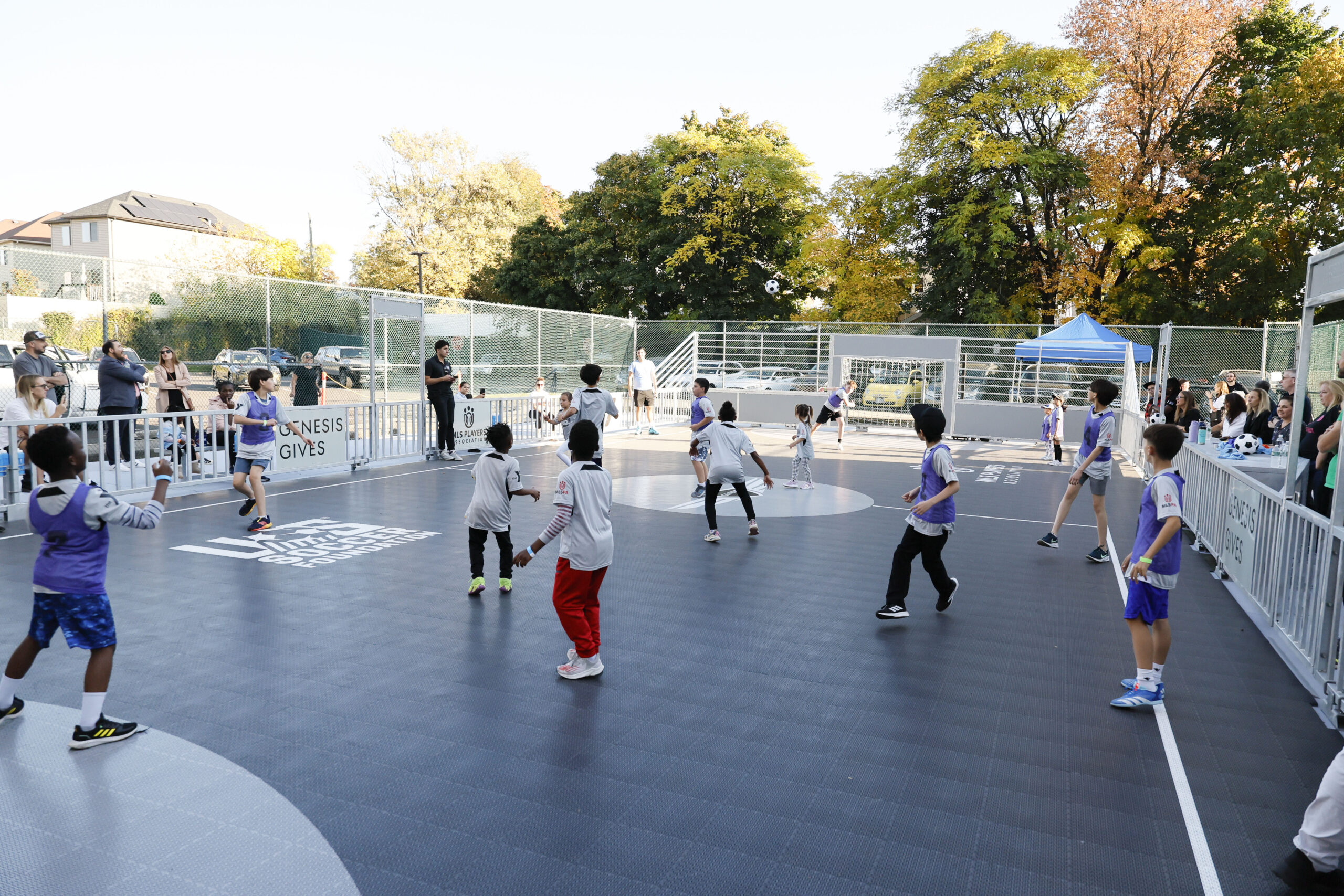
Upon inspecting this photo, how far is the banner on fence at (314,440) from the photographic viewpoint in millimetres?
12898

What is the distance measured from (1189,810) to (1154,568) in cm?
146

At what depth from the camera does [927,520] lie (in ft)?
21.9

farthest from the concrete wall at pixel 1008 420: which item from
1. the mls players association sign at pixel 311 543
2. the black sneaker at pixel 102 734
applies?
the black sneaker at pixel 102 734

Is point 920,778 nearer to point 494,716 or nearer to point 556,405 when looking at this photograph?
point 494,716

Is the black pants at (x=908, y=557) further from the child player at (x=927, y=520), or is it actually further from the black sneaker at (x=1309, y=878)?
the black sneaker at (x=1309, y=878)

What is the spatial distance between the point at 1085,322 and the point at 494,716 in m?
21.5

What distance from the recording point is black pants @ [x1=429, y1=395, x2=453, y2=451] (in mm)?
15445

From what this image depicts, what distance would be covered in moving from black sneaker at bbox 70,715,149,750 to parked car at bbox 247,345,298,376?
1222 cm

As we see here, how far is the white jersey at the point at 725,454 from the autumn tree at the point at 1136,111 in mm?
24797

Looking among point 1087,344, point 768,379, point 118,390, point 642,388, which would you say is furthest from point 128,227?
point 1087,344

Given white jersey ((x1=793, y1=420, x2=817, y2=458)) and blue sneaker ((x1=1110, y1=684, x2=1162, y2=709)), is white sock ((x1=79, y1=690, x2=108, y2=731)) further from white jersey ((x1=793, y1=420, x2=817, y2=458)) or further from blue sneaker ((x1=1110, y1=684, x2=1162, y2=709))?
white jersey ((x1=793, y1=420, x2=817, y2=458))

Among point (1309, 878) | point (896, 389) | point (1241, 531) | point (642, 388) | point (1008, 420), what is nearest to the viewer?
point (1309, 878)

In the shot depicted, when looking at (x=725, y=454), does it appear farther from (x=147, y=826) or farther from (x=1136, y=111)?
(x=1136, y=111)

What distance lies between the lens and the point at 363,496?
11.6m
